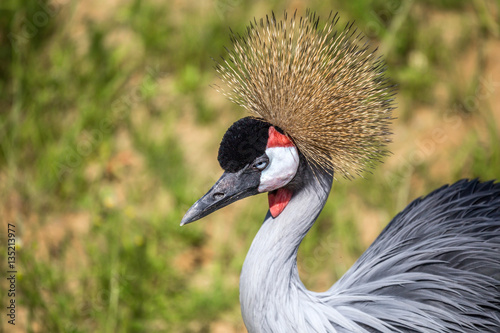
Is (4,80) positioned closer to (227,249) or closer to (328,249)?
(227,249)

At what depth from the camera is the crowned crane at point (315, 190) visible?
1.27 m

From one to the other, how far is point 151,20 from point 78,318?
1703mm

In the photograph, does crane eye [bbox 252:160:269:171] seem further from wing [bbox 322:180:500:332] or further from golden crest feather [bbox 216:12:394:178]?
wing [bbox 322:180:500:332]

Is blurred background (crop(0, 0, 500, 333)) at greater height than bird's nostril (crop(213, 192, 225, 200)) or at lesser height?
greater

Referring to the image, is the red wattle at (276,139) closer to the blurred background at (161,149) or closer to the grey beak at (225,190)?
the grey beak at (225,190)

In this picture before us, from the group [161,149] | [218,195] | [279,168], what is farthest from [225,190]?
[161,149]

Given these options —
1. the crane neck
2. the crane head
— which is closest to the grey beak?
the crane head

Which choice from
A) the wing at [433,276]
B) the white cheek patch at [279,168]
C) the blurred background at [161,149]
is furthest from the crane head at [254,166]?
the blurred background at [161,149]

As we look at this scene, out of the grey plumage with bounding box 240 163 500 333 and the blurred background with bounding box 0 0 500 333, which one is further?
the blurred background with bounding box 0 0 500 333

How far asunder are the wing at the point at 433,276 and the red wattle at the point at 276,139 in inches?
15.7

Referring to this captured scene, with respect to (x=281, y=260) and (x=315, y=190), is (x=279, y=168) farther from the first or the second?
(x=281, y=260)

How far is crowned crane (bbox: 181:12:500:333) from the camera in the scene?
1.27 meters

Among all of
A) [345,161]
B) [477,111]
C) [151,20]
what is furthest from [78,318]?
[477,111]

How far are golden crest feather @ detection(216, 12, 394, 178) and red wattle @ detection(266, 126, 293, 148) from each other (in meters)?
0.02
